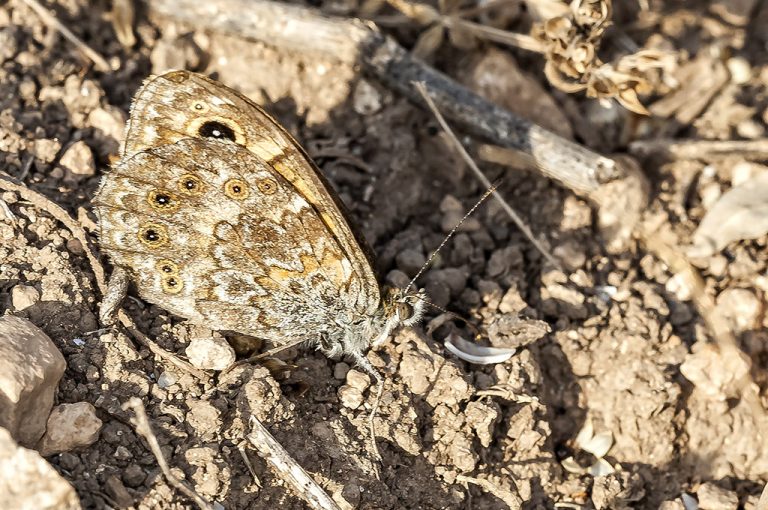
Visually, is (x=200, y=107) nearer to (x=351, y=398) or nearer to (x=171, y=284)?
(x=171, y=284)

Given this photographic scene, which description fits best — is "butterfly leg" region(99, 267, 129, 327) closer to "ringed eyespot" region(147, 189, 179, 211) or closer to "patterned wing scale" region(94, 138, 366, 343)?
"patterned wing scale" region(94, 138, 366, 343)

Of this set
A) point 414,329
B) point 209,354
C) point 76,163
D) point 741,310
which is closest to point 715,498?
point 741,310

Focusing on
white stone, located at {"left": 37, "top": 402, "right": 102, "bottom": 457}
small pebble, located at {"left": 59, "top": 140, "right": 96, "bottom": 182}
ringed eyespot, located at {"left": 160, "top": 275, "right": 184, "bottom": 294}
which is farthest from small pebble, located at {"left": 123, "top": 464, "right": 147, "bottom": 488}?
small pebble, located at {"left": 59, "top": 140, "right": 96, "bottom": 182}

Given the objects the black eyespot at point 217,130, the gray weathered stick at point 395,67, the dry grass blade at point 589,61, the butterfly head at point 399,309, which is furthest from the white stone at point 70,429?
the dry grass blade at point 589,61

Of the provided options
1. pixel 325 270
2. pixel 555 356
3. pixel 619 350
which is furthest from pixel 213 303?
pixel 619 350

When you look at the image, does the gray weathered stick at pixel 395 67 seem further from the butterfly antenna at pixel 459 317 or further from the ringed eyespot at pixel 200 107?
the ringed eyespot at pixel 200 107

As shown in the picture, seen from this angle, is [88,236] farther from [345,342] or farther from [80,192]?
[345,342]

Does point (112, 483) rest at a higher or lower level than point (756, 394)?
higher
